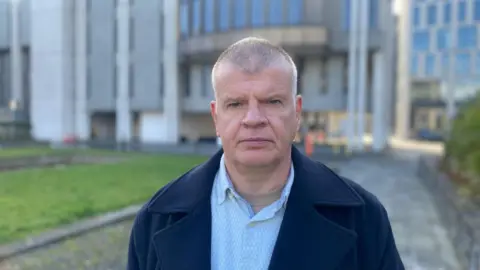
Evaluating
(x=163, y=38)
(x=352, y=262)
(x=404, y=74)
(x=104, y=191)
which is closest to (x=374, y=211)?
(x=352, y=262)

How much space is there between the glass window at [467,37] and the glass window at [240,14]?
28949mm

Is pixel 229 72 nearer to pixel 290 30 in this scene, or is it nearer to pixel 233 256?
pixel 233 256

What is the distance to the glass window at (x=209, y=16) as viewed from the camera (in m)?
28.6

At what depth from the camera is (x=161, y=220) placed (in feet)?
5.68

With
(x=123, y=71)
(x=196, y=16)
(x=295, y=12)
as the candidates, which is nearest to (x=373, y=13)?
(x=295, y=12)

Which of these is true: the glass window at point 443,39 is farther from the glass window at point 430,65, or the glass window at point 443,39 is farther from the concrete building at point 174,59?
the concrete building at point 174,59

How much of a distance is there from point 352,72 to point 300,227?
1012 inches

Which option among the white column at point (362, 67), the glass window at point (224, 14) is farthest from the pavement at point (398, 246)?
the glass window at point (224, 14)

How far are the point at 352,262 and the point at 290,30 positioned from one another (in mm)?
25337

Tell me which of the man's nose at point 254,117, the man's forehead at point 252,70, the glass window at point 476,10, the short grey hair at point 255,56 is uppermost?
the glass window at point 476,10

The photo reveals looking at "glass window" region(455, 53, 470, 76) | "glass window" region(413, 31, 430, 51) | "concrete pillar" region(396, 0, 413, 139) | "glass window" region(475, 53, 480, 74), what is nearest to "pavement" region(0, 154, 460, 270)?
"glass window" region(475, 53, 480, 74)

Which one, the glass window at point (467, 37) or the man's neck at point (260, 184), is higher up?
the glass window at point (467, 37)

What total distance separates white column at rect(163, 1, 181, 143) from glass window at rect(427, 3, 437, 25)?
30.5 meters

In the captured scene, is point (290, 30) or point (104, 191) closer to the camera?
point (104, 191)
